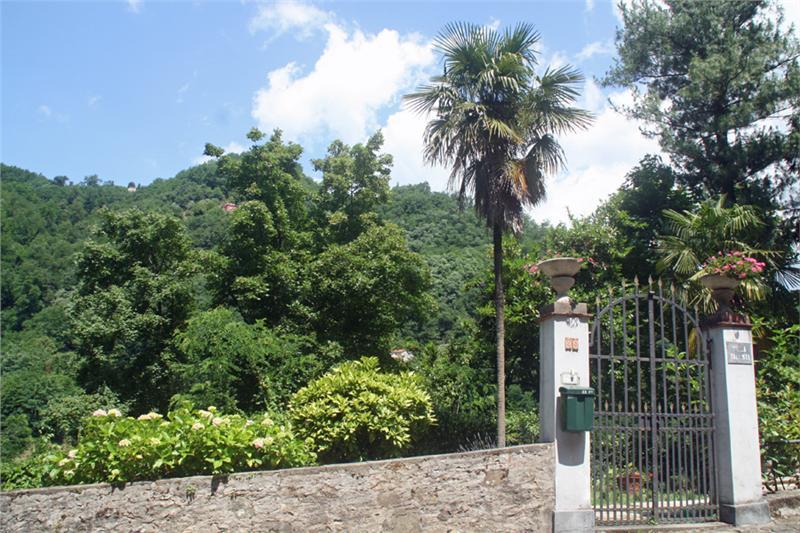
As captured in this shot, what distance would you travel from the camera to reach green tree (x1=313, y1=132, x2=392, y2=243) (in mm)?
20375

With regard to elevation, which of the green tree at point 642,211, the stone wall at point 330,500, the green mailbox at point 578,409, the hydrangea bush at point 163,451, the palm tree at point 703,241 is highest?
the green tree at point 642,211

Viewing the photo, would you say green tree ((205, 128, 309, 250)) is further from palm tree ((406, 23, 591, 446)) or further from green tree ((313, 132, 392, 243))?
palm tree ((406, 23, 591, 446))

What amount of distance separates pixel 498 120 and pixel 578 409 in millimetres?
7646

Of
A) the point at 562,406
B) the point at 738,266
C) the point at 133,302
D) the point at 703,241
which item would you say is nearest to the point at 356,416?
the point at 562,406

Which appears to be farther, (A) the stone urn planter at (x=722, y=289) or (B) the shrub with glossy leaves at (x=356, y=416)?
(B) the shrub with glossy leaves at (x=356, y=416)

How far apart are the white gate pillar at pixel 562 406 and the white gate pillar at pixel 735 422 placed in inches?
76.9

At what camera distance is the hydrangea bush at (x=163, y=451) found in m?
6.21

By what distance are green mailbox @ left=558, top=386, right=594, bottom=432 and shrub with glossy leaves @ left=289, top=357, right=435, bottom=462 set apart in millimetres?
3449

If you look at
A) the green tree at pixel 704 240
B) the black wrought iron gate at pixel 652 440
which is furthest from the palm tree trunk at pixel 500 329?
the black wrought iron gate at pixel 652 440

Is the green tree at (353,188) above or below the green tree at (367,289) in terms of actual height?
above

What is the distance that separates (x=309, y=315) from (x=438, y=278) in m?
12.6

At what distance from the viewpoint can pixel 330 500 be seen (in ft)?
20.7

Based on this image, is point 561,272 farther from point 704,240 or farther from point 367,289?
point 367,289

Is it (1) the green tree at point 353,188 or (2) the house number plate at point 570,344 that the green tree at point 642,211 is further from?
(2) the house number plate at point 570,344
